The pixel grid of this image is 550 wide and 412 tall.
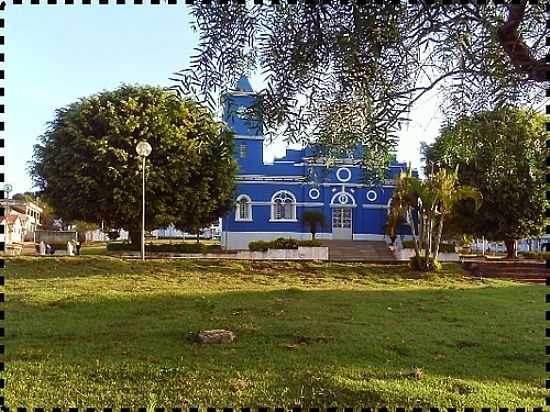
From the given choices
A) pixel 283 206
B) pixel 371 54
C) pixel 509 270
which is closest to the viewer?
pixel 371 54

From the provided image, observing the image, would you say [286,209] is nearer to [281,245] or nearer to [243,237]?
[243,237]

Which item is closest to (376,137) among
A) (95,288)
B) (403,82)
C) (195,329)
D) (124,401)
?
(403,82)

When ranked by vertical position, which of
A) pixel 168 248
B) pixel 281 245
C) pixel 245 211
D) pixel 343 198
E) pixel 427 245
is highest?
pixel 343 198

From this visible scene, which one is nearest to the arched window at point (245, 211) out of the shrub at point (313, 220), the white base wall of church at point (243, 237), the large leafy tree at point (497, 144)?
the white base wall of church at point (243, 237)

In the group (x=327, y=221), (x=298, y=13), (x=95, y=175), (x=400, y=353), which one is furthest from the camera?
(x=327, y=221)

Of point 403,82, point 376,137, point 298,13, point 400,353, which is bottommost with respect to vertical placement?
point 400,353

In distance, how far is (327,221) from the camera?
34750 millimetres

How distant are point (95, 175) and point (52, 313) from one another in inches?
653

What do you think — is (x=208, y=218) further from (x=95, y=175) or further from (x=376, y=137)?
(x=376, y=137)

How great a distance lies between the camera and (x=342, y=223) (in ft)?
115

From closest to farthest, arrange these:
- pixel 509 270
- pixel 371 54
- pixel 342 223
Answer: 1. pixel 371 54
2. pixel 509 270
3. pixel 342 223

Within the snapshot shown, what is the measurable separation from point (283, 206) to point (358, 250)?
519cm

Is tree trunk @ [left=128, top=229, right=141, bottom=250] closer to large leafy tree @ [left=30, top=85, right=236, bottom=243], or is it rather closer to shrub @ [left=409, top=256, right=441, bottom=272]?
large leafy tree @ [left=30, top=85, right=236, bottom=243]

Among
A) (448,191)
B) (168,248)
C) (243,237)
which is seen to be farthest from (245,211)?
(448,191)
